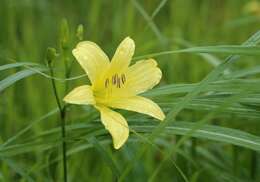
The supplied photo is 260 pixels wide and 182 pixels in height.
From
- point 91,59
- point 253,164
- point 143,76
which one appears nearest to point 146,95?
point 143,76

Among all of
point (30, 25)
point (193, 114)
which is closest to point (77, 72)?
point (30, 25)

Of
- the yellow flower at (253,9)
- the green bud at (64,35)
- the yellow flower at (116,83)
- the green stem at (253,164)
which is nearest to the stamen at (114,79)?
the yellow flower at (116,83)

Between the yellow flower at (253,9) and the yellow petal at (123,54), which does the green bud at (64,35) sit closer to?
the yellow petal at (123,54)

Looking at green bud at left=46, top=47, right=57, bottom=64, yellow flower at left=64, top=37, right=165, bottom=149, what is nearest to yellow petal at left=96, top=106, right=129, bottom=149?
yellow flower at left=64, top=37, right=165, bottom=149

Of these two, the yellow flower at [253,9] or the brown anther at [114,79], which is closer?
the brown anther at [114,79]

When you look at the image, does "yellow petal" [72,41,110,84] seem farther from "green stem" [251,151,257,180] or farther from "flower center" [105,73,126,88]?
"green stem" [251,151,257,180]

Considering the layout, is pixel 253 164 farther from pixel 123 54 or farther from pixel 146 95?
pixel 123 54

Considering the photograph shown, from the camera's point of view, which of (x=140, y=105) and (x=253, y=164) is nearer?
(x=140, y=105)
